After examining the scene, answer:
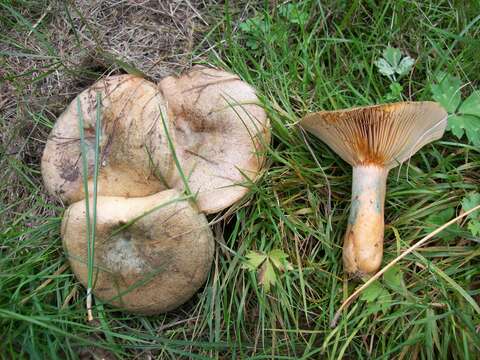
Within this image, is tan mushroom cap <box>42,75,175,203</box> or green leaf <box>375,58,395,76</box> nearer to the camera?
tan mushroom cap <box>42,75,175,203</box>

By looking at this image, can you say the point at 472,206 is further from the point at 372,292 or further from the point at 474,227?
the point at 372,292

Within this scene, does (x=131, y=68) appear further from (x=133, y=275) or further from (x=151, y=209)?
(x=133, y=275)

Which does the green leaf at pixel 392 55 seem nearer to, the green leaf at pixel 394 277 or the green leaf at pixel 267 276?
the green leaf at pixel 394 277

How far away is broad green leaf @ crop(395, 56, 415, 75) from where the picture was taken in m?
2.63

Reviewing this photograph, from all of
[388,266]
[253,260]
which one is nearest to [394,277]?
[388,266]

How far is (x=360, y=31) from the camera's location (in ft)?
9.21

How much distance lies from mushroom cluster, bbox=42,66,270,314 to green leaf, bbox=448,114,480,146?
978 mm

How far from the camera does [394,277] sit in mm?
2379

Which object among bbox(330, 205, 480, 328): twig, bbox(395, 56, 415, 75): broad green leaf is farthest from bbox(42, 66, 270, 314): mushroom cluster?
bbox(395, 56, 415, 75): broad green leaf

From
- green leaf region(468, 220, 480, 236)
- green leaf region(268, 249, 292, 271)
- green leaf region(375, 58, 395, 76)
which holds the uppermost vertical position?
green leaf region(375, 58, 395, 76)

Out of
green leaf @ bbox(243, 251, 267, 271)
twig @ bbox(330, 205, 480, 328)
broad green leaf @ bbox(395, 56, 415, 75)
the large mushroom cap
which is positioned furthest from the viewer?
broad green leaf @ bbox(395, 56, 415, 75)

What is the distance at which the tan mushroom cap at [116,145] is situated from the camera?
2428 mm

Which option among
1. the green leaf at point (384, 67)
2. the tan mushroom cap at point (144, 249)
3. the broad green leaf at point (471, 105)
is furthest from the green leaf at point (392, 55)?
the tan mushroom cap at point (144, 249)

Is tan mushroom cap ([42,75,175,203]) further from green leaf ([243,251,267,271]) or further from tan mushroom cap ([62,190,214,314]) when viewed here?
green leaf ([243,251,267,271])
